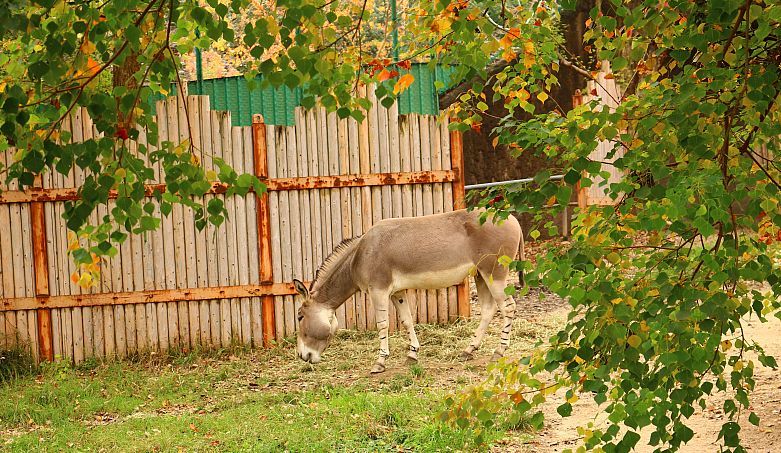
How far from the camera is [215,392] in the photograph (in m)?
8.23

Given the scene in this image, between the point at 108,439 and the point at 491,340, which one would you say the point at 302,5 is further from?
the point at 491,340

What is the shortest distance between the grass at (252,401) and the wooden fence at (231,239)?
321 millimetres

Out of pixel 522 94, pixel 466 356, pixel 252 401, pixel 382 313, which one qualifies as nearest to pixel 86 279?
pixel 522 94

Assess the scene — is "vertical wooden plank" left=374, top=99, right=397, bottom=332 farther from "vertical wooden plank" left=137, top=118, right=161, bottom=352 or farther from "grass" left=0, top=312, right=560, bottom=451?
"vertical wooden plank" left=137, top=118, right=161, bottom=352

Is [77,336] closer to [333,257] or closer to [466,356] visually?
[333,257]

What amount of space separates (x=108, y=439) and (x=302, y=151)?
4.13 metres

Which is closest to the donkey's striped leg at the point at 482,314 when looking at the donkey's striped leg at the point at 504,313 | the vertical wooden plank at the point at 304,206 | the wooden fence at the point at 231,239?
the donkey's striped leg at the point at 504,313

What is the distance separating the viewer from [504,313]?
889cm

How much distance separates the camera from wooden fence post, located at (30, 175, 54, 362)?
9344mm

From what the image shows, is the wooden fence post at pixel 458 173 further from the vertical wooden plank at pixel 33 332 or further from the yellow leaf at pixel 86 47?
the yellow leaf at pixel 86 47

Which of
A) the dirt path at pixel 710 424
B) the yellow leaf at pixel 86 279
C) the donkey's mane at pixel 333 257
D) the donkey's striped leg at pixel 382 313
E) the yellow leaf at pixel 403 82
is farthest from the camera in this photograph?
the donkey's mane at pixel 333 257

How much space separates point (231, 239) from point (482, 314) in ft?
9.34

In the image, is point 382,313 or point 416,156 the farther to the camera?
point 416,156

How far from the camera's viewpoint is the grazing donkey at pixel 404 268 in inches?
350
